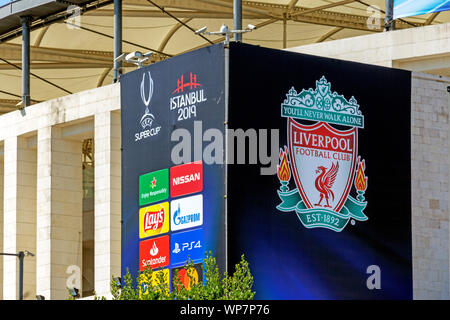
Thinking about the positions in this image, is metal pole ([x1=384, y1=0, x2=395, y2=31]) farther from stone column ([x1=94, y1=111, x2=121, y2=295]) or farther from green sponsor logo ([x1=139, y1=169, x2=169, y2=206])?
stone column ([x1=94, y1=111, x2=121, y2=295])

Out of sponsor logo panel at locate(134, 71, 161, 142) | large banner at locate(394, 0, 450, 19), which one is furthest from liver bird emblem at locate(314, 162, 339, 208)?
large banner at locate(394, 0, 450, 19)

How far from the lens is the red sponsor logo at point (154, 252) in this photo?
40.9 metres

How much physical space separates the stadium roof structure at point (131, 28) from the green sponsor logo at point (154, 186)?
529 inches

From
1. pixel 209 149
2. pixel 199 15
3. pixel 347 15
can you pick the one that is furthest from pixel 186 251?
pixel 347 15

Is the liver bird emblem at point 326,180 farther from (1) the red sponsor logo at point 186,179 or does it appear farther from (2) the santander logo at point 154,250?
(2) the santander logo at point 154,250

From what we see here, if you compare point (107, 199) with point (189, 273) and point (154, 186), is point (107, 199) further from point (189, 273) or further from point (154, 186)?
point (189, 273)

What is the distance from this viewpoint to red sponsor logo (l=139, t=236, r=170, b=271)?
40.9 m

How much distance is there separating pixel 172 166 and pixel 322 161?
494cm

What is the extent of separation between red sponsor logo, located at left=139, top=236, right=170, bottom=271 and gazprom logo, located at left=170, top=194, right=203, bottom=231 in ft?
2.35

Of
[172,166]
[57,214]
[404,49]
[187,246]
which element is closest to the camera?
[187,246]

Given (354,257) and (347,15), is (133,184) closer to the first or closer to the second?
(354,257)

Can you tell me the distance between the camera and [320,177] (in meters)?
40.6

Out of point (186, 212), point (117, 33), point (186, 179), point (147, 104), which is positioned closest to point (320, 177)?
point (186, 179)
